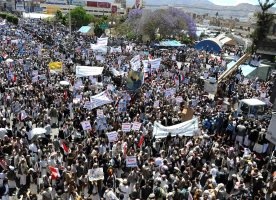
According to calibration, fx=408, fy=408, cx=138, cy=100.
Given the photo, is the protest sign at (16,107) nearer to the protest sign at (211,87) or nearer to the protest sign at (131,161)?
the protest sign at (131,161)

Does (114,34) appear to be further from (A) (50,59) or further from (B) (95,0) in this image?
(B) (95,0)

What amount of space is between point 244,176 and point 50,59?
20.2 metres

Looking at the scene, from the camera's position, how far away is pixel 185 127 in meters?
15.7

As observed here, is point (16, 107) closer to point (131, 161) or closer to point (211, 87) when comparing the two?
point (131, 161)

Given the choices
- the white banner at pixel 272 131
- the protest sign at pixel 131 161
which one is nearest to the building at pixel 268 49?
the white banner at pixel 272 131

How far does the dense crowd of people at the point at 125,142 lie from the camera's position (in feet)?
39.6

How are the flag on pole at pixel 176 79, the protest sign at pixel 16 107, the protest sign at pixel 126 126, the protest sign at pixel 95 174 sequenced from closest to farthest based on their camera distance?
the protest sign at pixel 95 174, the protest sign at pixel 126 126, the protest sign at pixel 16 107, the flag on pole at pixel 176 79

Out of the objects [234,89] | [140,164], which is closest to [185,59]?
[234,89]

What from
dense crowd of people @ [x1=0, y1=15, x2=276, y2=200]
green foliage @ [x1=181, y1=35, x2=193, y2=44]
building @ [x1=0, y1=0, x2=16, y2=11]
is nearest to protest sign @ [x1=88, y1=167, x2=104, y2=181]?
dense crowd of people @ [x1=0, y1=15, x2=276, y2=200]

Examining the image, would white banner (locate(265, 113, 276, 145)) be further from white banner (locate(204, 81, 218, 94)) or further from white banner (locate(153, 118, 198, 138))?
white banner (locate(204, 81, 218, 94))

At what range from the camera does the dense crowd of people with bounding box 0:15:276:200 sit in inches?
475

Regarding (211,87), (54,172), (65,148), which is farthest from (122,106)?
(211,87)

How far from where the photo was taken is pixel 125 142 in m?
14.8

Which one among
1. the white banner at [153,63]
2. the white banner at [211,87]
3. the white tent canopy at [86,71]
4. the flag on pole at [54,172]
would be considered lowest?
the white banner at [211,87]
